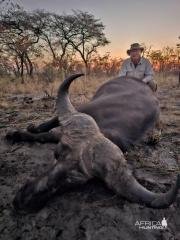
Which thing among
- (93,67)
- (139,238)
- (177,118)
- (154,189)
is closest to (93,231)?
(139,238)

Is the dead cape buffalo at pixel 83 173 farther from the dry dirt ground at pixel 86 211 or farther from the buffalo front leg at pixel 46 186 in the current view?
the dry dirt ground at pixel 86 211

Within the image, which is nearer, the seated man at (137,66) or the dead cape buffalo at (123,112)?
the dead cape buffalo at (123,112)

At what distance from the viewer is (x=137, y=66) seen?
6.08 meters

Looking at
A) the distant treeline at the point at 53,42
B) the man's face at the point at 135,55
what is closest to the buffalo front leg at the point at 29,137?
the man's face at the point at 135,55

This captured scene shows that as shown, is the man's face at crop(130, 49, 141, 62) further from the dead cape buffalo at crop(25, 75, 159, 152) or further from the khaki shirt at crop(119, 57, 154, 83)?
the dead cape buffalo at crop(25, 75, 159, 152)

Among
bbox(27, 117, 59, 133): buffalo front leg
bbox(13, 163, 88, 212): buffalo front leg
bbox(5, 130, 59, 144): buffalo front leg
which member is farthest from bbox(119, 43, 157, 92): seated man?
bbox(13, 163, 88, 212): buffalo front leg

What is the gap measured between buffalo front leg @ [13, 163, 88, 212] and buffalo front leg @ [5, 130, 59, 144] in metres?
1.31

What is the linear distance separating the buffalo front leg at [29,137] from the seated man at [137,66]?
2521 mm

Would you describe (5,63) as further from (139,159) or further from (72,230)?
(72,230)

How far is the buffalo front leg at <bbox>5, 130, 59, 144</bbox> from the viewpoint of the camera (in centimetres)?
A: 383

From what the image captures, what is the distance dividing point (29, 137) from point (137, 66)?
9.22ft

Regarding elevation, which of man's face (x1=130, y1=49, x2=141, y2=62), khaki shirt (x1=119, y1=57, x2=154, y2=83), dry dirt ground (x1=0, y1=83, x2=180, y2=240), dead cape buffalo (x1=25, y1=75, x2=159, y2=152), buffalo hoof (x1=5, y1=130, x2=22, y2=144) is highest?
man's face (x1=130, y1=49, x2=141, y2=62)

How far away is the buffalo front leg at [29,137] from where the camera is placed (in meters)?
3.83

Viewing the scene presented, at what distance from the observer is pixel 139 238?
2350mm
